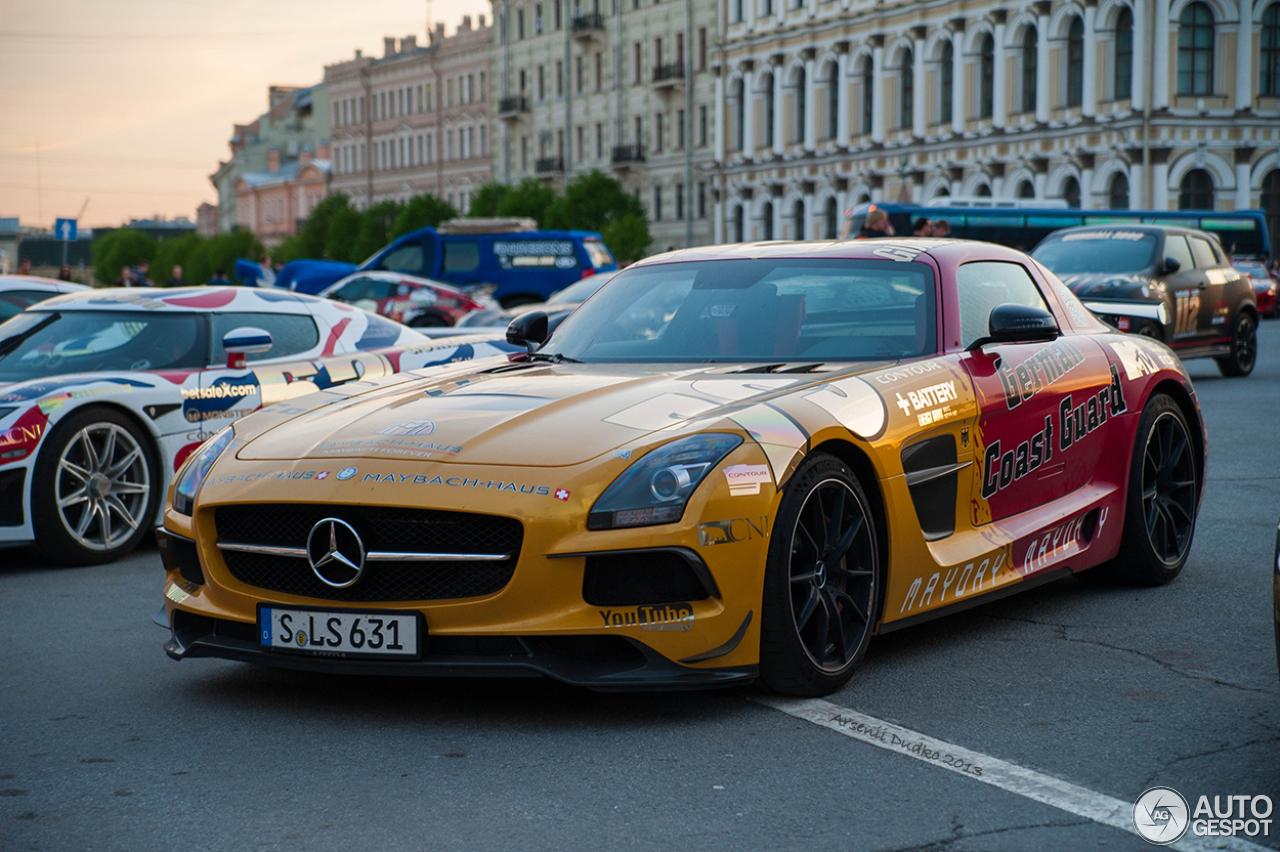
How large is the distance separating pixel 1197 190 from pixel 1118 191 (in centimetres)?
253

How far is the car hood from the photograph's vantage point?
14.6 feet

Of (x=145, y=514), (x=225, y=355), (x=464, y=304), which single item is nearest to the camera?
(x=145, y=514)

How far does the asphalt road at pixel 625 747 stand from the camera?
139 inches

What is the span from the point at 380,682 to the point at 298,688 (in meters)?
0.24

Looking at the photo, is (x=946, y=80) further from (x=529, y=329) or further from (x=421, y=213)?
(x=529, y=329)

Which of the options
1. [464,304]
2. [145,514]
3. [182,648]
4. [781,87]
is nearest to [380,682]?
[182,648]

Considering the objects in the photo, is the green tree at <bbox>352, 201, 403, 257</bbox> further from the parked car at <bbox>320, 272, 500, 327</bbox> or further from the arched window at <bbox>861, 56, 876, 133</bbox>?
the parked car at <bbox>320, 272, 500, 327</bbox>

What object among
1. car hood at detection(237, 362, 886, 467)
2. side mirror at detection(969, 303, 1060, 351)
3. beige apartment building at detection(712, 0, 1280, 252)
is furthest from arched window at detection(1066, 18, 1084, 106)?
car hood at detection(237, 362, 886, 467)

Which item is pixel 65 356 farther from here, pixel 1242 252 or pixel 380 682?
pixel 1242 252

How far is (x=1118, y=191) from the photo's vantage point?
55.2 metres

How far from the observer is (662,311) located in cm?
590

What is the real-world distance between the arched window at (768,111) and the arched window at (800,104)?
1.95 m
